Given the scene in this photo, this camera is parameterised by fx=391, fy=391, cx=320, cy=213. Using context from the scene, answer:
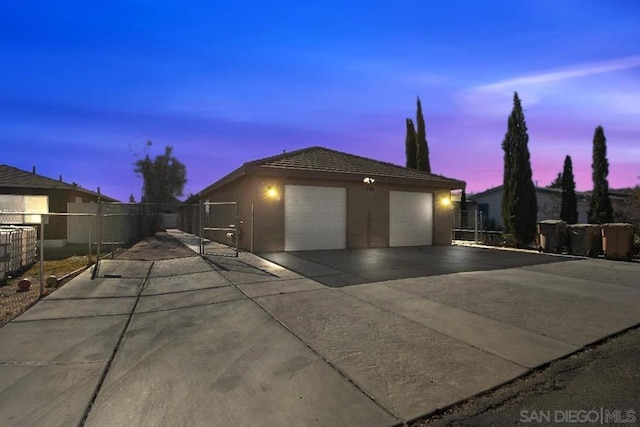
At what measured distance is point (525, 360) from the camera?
4.04 metres

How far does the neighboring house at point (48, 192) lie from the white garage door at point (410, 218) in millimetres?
14262

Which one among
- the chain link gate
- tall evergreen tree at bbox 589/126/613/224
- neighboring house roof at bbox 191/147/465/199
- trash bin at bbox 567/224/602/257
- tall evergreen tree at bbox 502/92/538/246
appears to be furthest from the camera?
tall evergreen tree at bbox 589/126/613/224

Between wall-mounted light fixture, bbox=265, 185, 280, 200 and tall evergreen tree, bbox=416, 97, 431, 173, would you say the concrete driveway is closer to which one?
wall-mounted light fixture, bbox=265, 185, 280, 200

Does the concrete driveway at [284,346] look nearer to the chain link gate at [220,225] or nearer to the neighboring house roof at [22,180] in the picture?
the chain link gate at [220,225]

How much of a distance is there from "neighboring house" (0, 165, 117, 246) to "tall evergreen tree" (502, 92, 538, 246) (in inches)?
772

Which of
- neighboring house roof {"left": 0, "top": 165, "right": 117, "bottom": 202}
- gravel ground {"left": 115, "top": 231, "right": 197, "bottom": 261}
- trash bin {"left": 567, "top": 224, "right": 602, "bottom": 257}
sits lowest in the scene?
gravel ground {"left": 115, "top": 231, "right": 197, "bottom": 261}

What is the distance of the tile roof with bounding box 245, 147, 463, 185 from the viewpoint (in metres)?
A: 14.0

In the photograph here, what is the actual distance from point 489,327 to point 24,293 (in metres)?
8.54

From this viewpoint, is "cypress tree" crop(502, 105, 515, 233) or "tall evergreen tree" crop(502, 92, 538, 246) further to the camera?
"cypress tree" crop(502, 105, 515, 233)

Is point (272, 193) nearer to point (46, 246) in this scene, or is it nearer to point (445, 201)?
point (445, 201)

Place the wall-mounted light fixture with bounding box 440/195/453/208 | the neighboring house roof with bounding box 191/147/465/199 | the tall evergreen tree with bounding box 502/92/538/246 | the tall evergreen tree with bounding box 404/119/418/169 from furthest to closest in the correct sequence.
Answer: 1. the tall evergreen tree with bounding box 404/119/418/169
2. the wall-mounted light fixture with bounding box 440/195/453/208
3. the tall evergreen tree with bounding box 502/92/538/246
4. the neighboring house roof with bounding box 191/147/465/199

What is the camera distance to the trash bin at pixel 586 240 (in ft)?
43.3

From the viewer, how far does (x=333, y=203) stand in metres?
14.9

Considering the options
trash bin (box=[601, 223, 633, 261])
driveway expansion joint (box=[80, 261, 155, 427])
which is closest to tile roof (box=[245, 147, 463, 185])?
trash bin (box=[601, 223, 633, 261])
